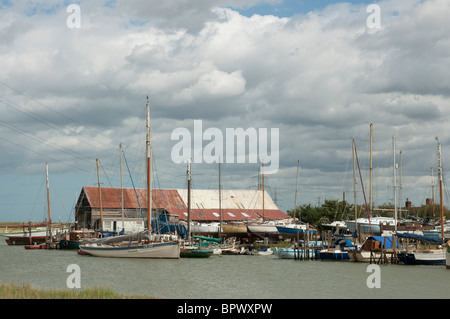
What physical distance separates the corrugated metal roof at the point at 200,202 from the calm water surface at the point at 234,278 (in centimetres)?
3925

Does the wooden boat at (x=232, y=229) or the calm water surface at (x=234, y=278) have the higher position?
the wooden boat at (x=232, y=229)

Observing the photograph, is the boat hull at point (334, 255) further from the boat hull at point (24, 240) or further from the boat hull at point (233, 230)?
the boat hull at point (24, 240)

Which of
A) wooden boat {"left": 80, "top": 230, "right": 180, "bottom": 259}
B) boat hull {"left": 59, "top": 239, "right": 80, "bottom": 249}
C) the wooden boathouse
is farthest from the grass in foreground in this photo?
the wooden boathouse

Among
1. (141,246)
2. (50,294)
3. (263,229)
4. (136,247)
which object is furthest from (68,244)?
(50,294)

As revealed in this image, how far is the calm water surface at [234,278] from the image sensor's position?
118 ft

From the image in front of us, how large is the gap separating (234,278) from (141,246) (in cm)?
1966

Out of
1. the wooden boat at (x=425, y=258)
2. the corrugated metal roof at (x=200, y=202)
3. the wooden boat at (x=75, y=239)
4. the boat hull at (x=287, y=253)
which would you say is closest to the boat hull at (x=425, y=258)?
the wooden boat at (x=425, y=258)

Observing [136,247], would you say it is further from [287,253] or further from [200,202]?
[200,202]

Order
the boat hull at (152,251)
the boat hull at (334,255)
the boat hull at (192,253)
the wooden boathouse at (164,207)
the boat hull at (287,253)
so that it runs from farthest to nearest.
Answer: the wooden boathouse at (164,207) < the boat hull at (287,253) < the boat hull at (192,253) < the boat hull at (334,255) < the boat hull at (152,251)

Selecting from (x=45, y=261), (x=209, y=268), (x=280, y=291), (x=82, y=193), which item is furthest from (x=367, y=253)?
(x=82, y=193)

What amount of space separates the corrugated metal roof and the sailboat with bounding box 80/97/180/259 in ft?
92.2

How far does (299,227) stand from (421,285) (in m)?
47.2

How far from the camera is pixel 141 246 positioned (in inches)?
2421
